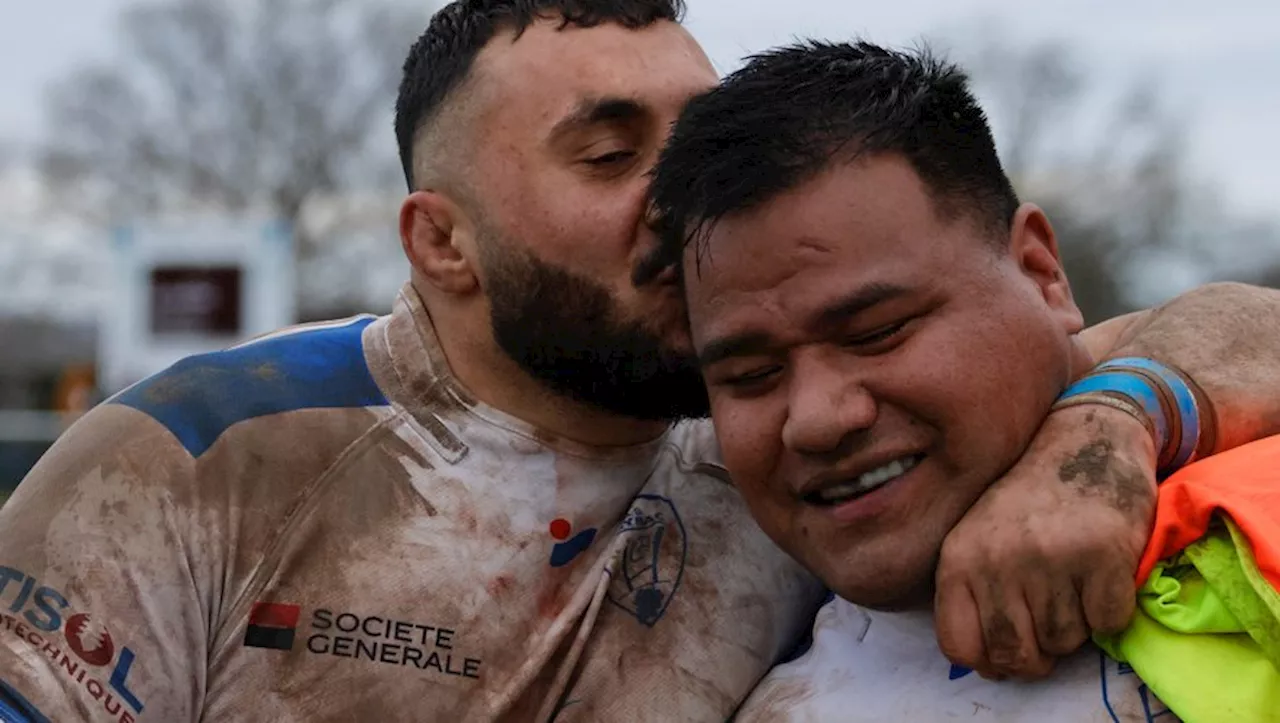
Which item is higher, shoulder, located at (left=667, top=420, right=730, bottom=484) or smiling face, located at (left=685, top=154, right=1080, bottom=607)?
smiling face, located at (left=685, top=154, right=1080, bottom=607)

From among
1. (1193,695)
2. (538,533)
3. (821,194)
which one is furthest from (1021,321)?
(538,533)

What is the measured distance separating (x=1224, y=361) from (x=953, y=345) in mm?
464

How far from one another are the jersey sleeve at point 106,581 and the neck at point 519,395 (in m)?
0.52

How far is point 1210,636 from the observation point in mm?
2004

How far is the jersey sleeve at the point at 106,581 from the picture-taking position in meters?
2.36

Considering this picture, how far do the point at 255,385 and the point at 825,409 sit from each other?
101cm

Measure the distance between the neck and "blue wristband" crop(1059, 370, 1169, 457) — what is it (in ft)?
2.75

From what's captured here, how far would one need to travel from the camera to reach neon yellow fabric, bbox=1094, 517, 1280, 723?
6.33 ft

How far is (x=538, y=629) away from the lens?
269cm

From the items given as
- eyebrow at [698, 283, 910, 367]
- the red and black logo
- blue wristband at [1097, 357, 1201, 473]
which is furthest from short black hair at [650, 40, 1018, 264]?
the red and black logo

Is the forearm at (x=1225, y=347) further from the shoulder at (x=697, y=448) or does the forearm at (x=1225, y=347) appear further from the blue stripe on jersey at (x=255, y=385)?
the blue stripe on jersey at (x=255, y=385)

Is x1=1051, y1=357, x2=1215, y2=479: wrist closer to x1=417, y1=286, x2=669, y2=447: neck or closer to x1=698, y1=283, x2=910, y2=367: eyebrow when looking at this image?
x1=698, y1=283, x2=910, y2=367: eyebrow

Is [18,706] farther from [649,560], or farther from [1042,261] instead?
[1042,261]

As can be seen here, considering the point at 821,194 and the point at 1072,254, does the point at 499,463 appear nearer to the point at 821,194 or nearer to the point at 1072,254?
the point at 821,194
